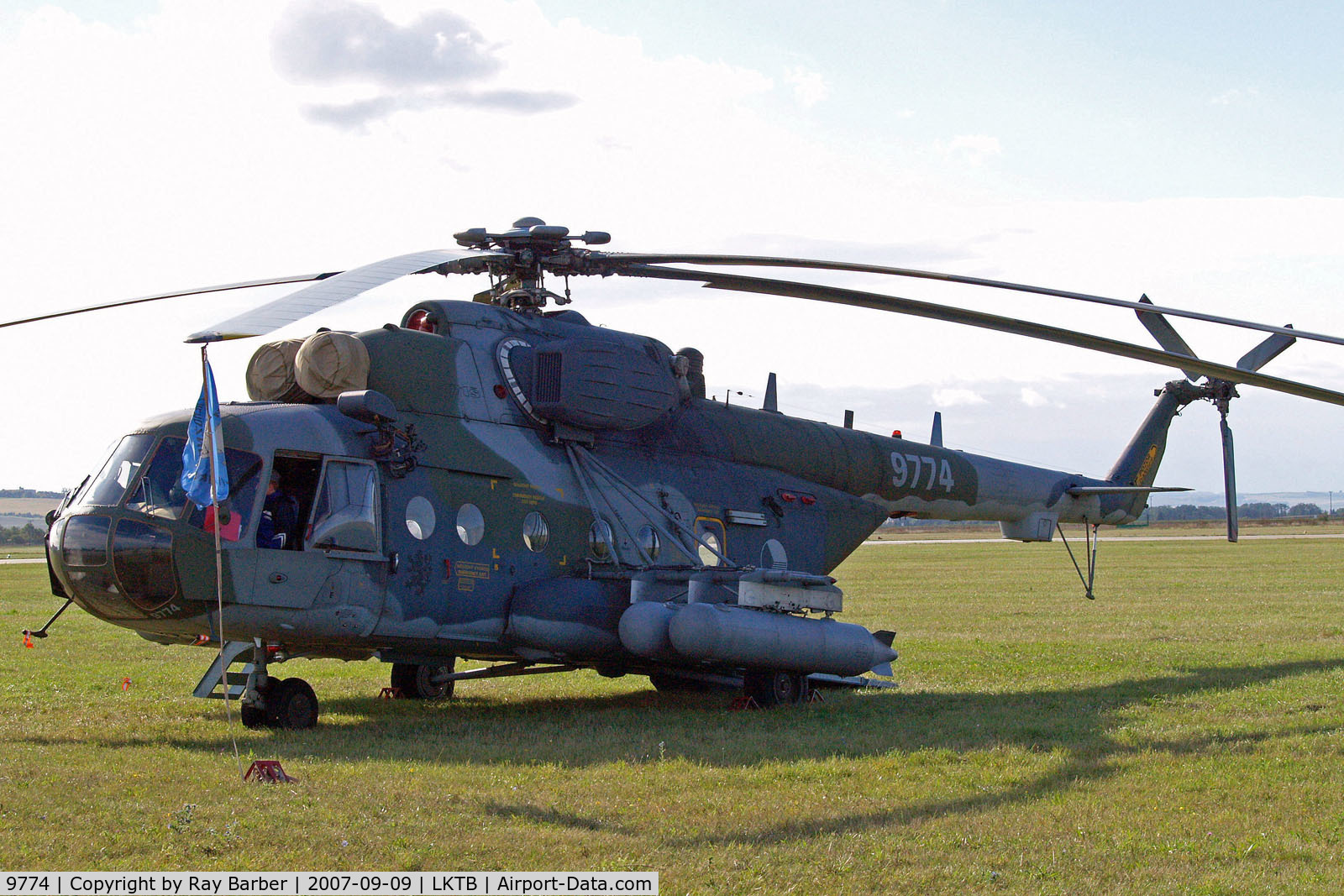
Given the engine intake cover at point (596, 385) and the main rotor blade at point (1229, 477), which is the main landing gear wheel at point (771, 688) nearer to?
the engine intake cover at point (596, 385)

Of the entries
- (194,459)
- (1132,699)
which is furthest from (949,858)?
(1132,699)

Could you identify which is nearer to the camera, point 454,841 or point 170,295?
point 454,841

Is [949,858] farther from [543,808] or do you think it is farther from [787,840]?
[543,808]

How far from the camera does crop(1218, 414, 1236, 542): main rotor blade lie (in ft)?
56.6

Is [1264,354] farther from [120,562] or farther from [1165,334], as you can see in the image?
[120,562]

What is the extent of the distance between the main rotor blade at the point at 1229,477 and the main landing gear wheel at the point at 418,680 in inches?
393

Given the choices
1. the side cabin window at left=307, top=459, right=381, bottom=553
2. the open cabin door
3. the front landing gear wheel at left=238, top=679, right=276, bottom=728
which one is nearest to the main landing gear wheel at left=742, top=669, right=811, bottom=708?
the open cabin door

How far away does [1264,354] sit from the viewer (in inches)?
713

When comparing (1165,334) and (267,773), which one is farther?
(1165,334)

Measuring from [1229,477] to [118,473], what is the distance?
14250 millimetres

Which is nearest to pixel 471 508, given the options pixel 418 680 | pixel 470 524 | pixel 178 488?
pixel 470 524

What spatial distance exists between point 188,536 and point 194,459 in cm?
102

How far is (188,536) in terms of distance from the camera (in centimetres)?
1073

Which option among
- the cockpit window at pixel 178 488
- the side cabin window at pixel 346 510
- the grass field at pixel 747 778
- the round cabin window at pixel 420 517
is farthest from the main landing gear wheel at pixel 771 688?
the cockpit window at pixel 178 488
